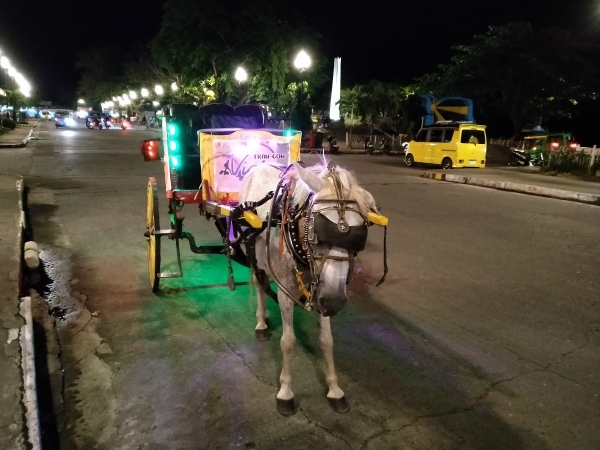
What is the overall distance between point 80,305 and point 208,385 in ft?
7.87

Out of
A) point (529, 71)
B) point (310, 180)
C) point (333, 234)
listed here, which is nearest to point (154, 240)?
point (310, 180)

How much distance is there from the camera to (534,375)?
4035 millimetres

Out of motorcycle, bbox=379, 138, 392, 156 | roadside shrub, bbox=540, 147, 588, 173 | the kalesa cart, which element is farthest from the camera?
motorcycle, bbox=379, 138, 392, 156

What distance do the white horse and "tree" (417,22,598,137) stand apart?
2722cm

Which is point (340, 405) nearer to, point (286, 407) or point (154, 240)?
point (286, 407)

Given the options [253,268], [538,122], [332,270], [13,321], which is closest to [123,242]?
[13,321]

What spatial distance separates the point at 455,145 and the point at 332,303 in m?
19.3

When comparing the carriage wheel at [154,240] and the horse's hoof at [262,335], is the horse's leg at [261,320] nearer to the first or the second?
the horse's hoof at [262,335]

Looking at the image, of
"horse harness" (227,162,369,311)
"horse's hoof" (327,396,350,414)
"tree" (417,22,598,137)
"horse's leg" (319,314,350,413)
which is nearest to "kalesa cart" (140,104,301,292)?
"horse harness" (227,162,369,311)

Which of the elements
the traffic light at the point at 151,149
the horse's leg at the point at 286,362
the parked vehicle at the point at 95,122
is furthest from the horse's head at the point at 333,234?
the parked vehicle at the point at 95,122

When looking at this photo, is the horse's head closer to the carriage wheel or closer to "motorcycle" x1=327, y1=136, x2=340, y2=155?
the carriage wheel

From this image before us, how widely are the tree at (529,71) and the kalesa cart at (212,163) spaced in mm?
25195

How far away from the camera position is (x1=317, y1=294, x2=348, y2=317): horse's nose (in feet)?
9.30

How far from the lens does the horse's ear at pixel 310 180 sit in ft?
9.45
